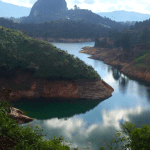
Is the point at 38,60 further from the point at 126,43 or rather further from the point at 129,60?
the point at 126,43

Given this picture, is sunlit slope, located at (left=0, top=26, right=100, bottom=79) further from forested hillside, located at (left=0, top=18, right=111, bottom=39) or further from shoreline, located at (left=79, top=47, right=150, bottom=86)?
forested hillside, located at (left=0, top=18, right=111, bottom=39)

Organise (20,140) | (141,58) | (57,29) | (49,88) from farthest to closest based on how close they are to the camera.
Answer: (57,29) → (141,58) → (49,88) → (20,140)

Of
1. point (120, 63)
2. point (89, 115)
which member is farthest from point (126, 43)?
point (89, 115)

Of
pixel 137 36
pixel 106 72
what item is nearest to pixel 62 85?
pixel 106 72

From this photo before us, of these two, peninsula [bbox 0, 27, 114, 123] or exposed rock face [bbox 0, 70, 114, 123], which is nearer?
exposed rock face [bbox 0, 70, 114, 123]

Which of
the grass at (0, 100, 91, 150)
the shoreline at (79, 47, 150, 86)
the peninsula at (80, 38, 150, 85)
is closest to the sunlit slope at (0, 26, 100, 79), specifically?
the shoreline at (79, 47, 150, 86)

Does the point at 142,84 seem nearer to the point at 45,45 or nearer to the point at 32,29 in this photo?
the point at 45,45

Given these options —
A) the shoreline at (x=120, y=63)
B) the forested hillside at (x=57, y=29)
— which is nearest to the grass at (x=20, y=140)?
the shoreline at (x=120, y=63)
